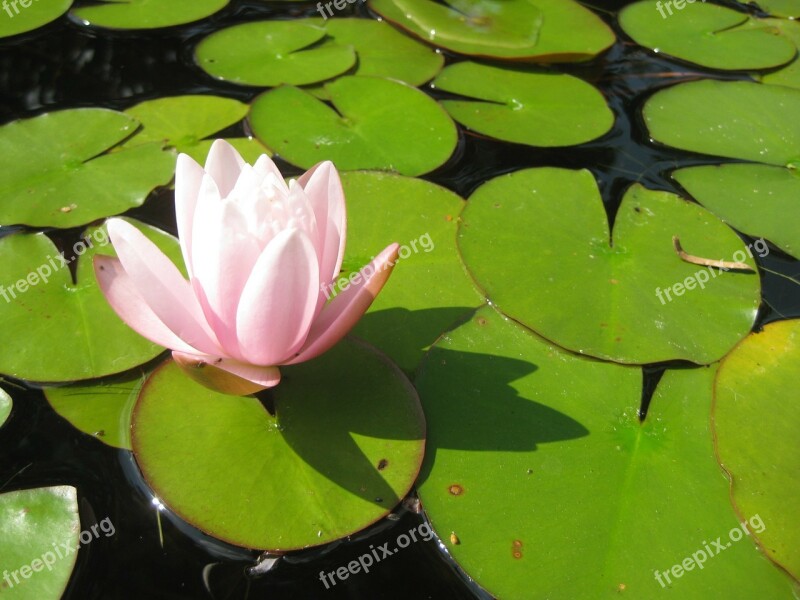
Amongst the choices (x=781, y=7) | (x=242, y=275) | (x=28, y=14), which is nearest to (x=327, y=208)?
(x=242, y=275)

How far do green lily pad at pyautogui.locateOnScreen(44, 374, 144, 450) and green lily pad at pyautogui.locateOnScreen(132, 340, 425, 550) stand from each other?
100 millimetres

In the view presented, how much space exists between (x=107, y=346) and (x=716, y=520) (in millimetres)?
1665

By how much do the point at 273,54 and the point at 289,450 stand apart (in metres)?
2.09

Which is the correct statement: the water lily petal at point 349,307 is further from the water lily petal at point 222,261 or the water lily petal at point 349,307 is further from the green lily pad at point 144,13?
the green lily pad at point 144,13

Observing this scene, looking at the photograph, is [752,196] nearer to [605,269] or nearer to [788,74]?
[605,269]

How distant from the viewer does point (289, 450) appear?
158 cm

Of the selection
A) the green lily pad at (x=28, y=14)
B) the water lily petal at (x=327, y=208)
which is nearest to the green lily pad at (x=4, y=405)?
the water lily petal at (x=327, y=208)

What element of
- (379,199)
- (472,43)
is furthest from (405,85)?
(379,199)

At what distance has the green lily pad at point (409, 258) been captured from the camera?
1894 millimetres

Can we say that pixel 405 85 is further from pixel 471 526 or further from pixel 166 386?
pixel 471 526

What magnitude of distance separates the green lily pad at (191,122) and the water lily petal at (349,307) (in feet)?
3.68

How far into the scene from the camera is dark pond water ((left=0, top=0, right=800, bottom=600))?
4.85 ft

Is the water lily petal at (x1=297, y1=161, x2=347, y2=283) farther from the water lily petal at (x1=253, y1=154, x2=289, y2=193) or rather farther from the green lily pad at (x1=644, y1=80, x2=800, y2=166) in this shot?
the green lily pad at (x1=644, y1=80, x2=800, y2=166)

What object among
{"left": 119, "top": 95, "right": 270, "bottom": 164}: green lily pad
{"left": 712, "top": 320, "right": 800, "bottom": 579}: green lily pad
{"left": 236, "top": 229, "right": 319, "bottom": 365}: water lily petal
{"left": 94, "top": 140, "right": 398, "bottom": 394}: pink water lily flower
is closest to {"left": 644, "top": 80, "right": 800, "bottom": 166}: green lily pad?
{"left": 712, "top": 320, "right": 800, "bottom": 579}: green lily pad
